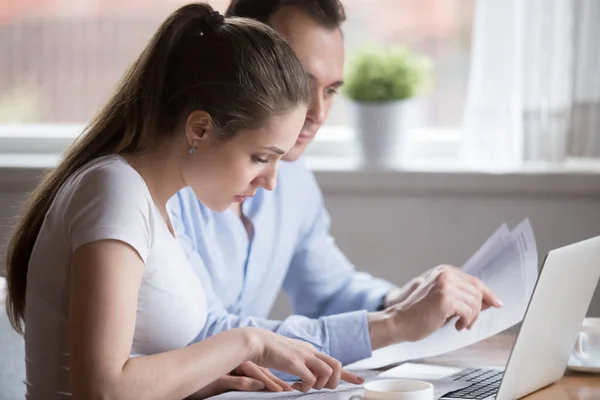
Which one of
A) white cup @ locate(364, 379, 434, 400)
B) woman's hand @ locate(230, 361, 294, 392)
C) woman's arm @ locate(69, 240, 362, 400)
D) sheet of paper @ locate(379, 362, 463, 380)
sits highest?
woman's arm @ locate(69, 240, 362, 400)

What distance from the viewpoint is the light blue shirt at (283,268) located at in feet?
5.07

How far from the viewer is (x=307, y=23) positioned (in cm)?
175

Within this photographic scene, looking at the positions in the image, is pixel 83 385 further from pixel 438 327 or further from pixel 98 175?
pixel 438 327

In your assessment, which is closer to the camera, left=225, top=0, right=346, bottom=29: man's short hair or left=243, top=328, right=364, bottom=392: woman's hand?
left=243, top=328, right=364, bottom=392: woman's hand

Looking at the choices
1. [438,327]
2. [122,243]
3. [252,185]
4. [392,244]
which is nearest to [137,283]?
[122,243]

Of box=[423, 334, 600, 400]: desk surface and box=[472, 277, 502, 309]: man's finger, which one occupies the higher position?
box=[472, 277, 502, 309]: man's finger

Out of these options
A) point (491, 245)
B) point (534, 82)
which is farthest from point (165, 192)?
point (534, 82)

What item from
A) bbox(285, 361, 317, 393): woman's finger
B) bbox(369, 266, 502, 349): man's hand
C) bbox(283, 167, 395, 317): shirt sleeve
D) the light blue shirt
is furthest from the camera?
bbox(283, 167, 395, 317): shirt sleeve

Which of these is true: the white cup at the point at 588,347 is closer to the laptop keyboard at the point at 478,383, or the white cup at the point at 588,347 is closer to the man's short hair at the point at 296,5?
the laptop keyboard at the point at 478,383

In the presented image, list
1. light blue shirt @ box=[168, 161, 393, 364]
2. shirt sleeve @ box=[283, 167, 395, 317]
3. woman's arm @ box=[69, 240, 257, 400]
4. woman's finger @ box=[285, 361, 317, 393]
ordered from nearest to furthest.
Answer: woman's arm @ box=[69, 240, 257, 400]
woman's finger @ box=[285, 361, 317, 393]
light blue shirt @ box=[168, 161, 393, 364]
shirt sleeve @ box=[283, 167, 395, 317]

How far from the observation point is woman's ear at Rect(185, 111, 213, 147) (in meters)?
1.29

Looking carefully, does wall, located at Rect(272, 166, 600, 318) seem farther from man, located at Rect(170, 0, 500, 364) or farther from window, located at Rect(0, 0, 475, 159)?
man, located at Rect(170, 0, 500, 364)

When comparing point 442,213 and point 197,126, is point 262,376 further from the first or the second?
point 442,213

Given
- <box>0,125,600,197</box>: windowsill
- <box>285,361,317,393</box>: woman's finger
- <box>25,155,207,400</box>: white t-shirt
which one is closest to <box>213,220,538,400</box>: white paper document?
<box>285,361,317,393</box>: woman's finger
